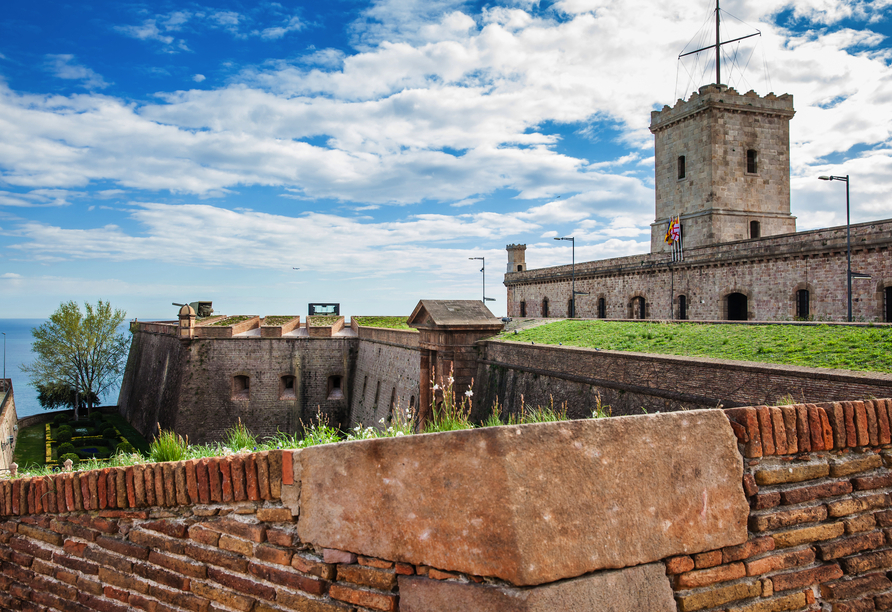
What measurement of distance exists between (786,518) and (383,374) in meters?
22.1

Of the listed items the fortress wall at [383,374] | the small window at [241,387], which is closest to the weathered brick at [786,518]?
the fortress wall at [383,374]

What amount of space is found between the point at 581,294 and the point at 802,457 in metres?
33.2

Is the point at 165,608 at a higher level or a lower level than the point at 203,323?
lower

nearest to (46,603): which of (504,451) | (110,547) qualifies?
(110,547)

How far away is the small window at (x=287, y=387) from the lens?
95.6 feet

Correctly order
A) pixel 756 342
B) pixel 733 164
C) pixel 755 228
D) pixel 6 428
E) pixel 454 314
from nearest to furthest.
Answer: pixel 756 342 < pixel 454 314 < pixel 6 428 < pixel 733 164 < pixel 755 228

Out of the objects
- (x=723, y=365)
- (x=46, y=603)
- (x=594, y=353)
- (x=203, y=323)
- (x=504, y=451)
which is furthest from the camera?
(x=203, y=323)

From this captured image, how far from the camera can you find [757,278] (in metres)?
23.7

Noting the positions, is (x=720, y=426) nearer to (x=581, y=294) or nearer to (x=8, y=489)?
(x=8, y=489)

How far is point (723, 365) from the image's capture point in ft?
30.8

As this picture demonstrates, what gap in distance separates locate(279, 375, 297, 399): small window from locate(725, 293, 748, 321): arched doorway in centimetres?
2121

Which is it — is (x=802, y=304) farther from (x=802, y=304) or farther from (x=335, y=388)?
(x=335, y=388)

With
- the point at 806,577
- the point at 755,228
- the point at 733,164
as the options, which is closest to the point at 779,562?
the point at 806,577

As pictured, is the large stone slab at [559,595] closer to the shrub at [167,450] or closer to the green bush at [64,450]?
the shrub at [167,450]
